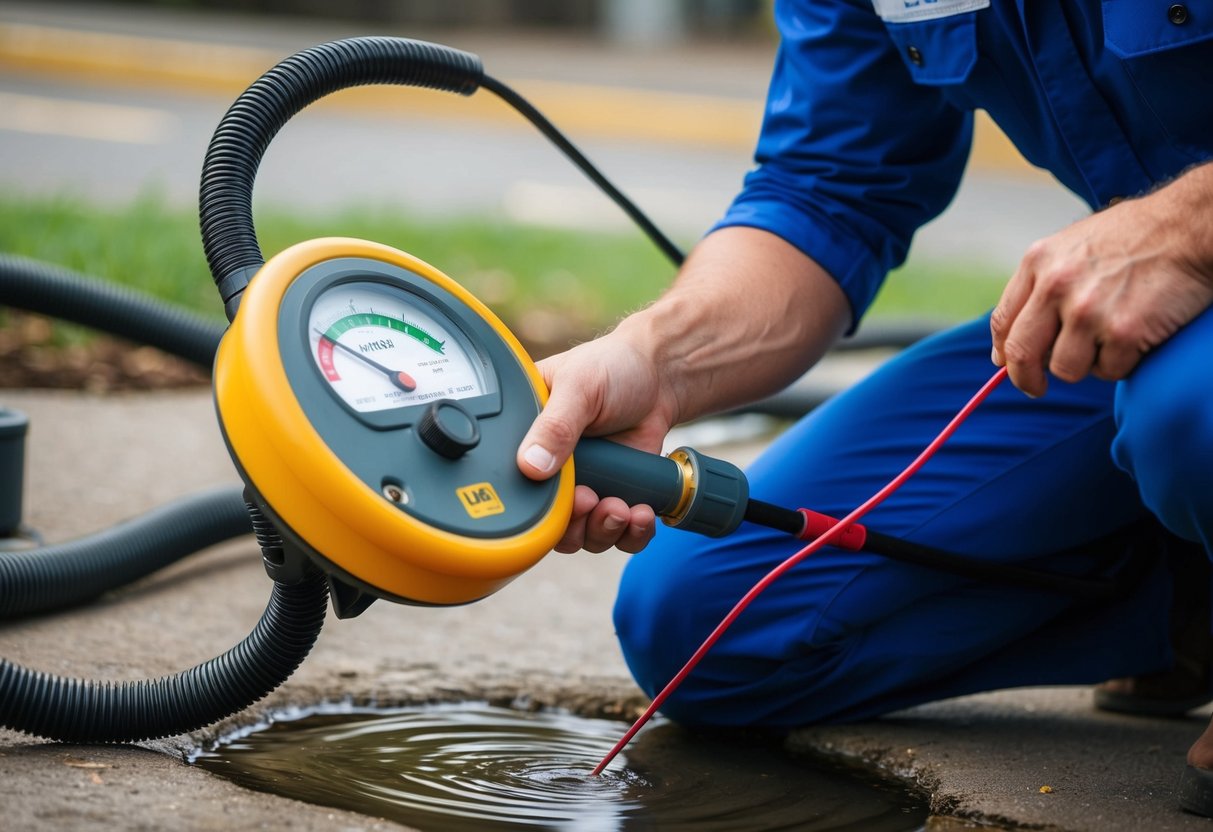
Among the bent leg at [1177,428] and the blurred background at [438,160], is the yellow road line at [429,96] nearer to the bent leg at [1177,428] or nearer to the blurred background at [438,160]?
the blurred background at [438,160]

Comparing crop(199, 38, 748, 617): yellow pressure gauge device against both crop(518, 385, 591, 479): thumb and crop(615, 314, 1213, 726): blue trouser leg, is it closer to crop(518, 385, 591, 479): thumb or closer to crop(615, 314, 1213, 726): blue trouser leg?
crop(518, 385, 591, 479): thumb

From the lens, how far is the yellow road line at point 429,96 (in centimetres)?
934

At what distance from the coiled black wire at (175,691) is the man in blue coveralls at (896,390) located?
366 millimetres

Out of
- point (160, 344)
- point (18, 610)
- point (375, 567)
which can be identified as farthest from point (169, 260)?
point (375, 567)

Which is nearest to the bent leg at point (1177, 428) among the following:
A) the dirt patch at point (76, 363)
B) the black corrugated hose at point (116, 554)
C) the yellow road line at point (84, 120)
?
the black corrugated hose at point (116, 554)

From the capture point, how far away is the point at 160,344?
7.77 ft

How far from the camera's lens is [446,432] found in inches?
52.0

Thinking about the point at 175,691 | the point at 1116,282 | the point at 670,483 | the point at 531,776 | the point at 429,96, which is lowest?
the point at 429,96

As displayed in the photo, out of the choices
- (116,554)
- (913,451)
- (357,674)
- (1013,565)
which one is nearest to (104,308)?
(116,554)

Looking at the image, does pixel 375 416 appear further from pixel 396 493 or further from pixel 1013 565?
pixel 1013 565

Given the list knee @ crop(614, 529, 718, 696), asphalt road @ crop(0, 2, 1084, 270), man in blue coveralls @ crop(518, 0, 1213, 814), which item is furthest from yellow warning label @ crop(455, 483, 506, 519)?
Answer: asphalt road @ crop(0, 2, 1084, 270)

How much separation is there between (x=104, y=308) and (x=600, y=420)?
1.13m

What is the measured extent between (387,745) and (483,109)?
28.9 ft

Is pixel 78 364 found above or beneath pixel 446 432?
beneath
